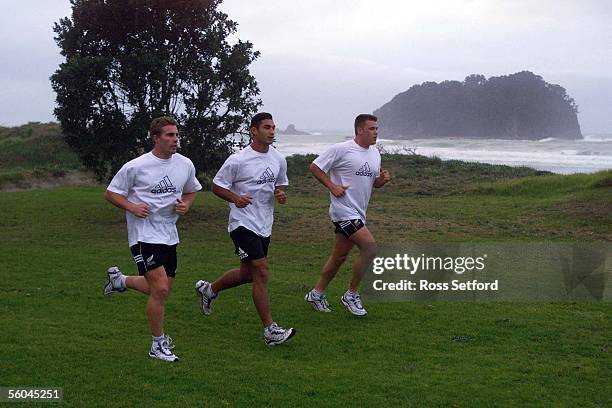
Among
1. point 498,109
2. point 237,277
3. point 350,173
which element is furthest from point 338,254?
point 498,109

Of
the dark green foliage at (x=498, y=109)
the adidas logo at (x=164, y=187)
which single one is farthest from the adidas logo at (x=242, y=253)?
the dark green foliage at (x=498, y=109)

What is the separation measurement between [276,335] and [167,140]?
214 cm

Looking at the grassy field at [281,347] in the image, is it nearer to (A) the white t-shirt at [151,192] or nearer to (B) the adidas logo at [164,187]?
(A) the white t-shirt at [151,192]

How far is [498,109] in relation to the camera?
141500mm

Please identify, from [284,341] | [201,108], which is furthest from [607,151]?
[284,341]

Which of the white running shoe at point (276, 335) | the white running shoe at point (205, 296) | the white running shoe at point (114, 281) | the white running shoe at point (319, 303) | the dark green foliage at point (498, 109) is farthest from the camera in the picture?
the dark green foliage at point (498, 109)

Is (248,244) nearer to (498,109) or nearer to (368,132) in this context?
(368,132)

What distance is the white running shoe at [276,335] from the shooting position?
7051 mm

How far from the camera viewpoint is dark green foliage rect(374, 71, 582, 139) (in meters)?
141

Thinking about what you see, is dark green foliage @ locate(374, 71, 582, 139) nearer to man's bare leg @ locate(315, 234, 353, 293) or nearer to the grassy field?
the grassy field

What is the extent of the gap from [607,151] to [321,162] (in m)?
66.0

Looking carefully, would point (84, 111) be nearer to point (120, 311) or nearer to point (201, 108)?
point (201, 108)

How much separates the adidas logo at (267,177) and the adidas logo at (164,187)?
1.02 meters

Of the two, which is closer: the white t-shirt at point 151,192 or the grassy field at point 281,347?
the grassy field at point 281,347
